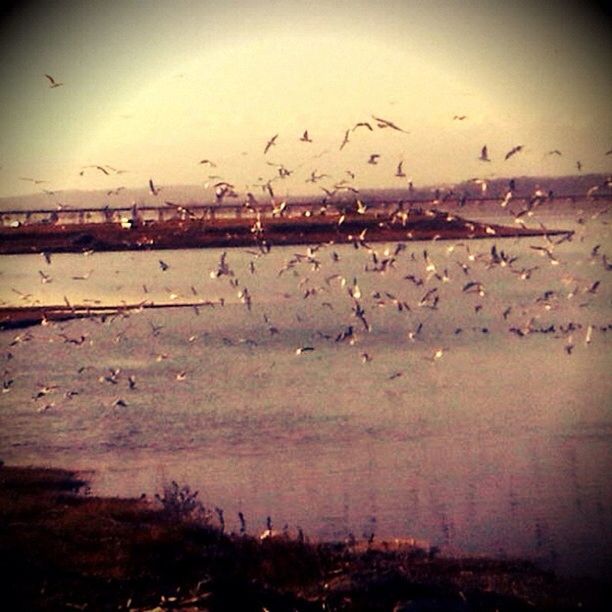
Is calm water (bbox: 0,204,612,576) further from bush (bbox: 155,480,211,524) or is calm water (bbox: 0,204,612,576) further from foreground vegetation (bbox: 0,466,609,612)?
foreground vegetation (bbox: 0,466,609,612)

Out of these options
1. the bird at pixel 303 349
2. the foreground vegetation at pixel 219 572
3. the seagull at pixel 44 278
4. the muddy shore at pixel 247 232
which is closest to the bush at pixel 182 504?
the foreground vegetation at pixel 219 572

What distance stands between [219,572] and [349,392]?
3.61 metres

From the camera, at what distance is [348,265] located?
575 inches

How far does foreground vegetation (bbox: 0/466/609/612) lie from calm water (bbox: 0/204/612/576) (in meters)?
0.32

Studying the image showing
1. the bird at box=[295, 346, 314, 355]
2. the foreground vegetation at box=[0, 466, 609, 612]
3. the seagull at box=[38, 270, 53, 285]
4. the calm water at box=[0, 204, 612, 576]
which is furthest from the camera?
the seagull at box=[38, 270, 53, 285]

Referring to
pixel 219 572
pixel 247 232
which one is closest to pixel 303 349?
pixel 247 232

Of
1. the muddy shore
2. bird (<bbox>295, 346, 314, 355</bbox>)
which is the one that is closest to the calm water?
bird (<bbox>295, 346, 314, 355</bbox>)

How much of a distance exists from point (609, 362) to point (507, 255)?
3.75 meters

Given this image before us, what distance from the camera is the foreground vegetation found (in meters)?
6.30

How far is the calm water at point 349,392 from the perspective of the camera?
788 cm

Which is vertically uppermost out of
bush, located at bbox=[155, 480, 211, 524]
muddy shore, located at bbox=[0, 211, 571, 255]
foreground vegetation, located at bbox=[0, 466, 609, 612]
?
muddy shore, located at bbox=[0, 211, 571, 255]

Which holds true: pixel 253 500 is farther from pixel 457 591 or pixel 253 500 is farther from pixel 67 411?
pixel 67 411

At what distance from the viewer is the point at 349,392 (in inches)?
398

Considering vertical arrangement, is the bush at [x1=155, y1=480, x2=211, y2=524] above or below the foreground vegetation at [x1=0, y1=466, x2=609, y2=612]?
above
